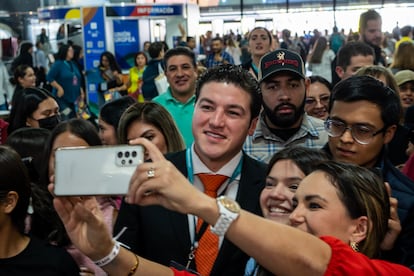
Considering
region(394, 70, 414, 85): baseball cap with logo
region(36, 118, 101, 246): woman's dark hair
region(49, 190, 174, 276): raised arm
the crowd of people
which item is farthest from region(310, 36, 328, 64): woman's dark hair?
region(49, 190, 174, 276): raised arm

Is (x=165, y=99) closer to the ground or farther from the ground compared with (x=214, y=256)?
farther from the ground

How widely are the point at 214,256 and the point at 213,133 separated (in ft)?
1.47

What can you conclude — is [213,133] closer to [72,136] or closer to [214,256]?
[214,256]

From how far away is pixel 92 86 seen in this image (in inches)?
442

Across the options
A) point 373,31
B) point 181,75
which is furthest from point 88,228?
point 373,31

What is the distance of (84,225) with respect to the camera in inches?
63.4

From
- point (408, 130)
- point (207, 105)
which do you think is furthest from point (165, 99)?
point (207, 105)

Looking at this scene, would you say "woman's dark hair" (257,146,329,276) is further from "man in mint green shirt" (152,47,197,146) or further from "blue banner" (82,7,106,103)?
"blue banner" (82,7,106,103)

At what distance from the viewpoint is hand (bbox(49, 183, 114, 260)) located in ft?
5.16

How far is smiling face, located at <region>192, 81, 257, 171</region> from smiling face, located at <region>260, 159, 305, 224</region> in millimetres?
190

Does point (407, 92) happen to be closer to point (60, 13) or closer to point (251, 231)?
point (251, 231)

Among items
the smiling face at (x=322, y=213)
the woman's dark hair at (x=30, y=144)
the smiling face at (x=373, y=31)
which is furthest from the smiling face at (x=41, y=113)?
the smiling face at (x=373, y=31)

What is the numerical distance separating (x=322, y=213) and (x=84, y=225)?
28.5 inches

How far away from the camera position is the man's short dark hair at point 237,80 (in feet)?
6.69
